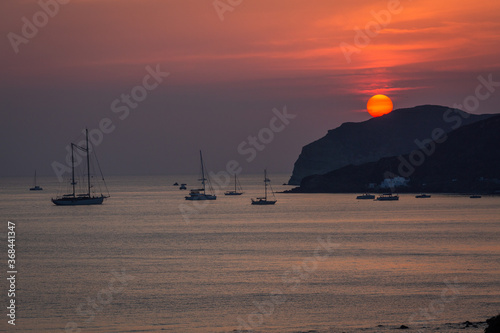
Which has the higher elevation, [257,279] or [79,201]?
Answer: [79,201]

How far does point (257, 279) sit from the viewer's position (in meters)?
43.9

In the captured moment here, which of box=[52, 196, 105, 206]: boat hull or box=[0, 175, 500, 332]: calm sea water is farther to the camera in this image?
box=[52, 196, 105, 206]: boat hull

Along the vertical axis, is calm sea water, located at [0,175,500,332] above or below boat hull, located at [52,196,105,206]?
below

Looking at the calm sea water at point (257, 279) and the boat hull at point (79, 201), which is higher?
the boat hull at point (79, 201)

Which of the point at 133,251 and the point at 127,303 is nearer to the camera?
the point at 127,303

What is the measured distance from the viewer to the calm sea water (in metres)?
33.0

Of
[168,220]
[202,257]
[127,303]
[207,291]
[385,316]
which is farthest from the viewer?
[168,220]

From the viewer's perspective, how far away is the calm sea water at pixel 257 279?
33031mm

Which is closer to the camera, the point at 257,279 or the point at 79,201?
the point at 257,279

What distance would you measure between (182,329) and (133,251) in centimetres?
3247

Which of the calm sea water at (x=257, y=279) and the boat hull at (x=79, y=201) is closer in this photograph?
the calm sea water at (x=257, y=279)

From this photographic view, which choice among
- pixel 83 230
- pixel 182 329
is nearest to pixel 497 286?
pixel 182 329

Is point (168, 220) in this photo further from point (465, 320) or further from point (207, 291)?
point (465, 320)

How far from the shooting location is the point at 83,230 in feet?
286
